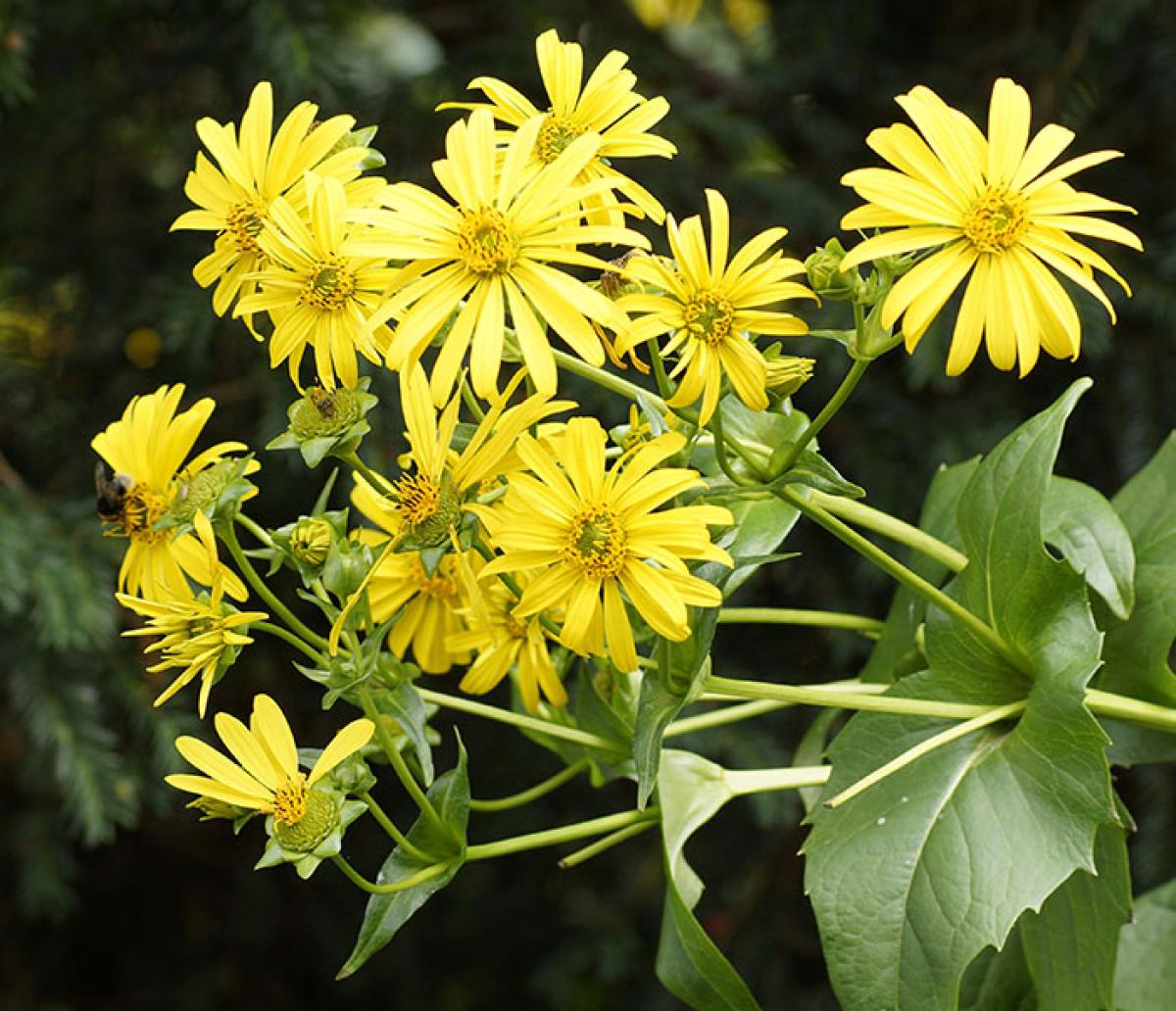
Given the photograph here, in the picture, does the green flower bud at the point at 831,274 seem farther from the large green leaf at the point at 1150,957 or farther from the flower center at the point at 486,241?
the large green leaf at the point at 1150,957

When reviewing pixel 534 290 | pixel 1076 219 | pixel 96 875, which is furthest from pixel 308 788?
pixel 96 875

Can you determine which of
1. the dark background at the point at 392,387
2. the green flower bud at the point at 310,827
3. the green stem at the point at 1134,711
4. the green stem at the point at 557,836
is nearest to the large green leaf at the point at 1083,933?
the green stem at the point at 1134,711

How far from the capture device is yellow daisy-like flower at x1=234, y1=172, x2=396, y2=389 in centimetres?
40

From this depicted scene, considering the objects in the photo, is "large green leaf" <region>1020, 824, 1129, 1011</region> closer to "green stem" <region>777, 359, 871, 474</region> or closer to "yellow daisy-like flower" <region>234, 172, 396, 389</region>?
"green stem" <region>777, 359, 871, 474</region>

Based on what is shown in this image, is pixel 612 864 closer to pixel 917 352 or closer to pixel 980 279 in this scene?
pixel 917 352

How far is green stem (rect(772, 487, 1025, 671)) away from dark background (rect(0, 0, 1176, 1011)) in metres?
0.40

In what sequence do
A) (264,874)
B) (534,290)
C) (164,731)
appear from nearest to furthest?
(534,290) → (164,731) → (264,874)

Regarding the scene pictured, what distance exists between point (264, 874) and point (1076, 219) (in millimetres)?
918

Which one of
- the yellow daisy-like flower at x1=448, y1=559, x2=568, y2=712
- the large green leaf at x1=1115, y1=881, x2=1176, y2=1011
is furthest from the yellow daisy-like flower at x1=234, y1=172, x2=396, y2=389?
the large green leaf at x1=1115, y1=881, x2=1176, y2=1011

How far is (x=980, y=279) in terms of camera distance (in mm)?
391

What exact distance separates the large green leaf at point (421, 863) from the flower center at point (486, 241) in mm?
150

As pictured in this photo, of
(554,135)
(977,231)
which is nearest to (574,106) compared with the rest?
(554,135)

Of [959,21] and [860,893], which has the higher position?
[959,21]

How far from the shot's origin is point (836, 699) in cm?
44
